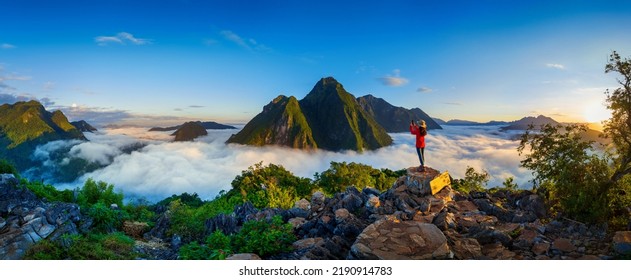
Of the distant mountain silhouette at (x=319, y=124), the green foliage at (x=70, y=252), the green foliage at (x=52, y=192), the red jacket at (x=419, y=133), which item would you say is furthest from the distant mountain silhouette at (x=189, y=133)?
the distant mountain silhouette at (x=319, y=124)

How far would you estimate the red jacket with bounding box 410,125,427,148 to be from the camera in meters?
8.24

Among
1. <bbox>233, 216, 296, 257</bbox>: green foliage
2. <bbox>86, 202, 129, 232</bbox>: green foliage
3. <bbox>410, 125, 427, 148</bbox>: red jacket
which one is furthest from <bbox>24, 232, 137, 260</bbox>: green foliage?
<bbox>410, 125, 427, 148</bbox>: red jacket

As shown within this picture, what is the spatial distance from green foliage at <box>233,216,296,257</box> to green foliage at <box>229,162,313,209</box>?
799 cm

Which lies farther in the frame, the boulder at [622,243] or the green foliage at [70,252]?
the green foliage at [70,252]

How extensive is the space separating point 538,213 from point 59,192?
17.3m

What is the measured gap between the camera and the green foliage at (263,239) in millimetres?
6328

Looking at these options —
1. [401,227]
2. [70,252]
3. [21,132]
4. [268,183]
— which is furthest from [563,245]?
[21,132]

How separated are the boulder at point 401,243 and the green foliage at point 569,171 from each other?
12.3 ft

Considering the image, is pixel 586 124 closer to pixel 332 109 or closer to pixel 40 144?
pixel 40 144

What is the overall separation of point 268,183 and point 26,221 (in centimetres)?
1014

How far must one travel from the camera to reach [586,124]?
7.95 metres

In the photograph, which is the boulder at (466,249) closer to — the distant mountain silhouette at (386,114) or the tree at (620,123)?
the tree at (620,123)

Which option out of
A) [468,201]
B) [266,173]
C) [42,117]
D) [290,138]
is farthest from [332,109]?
[468,201]
